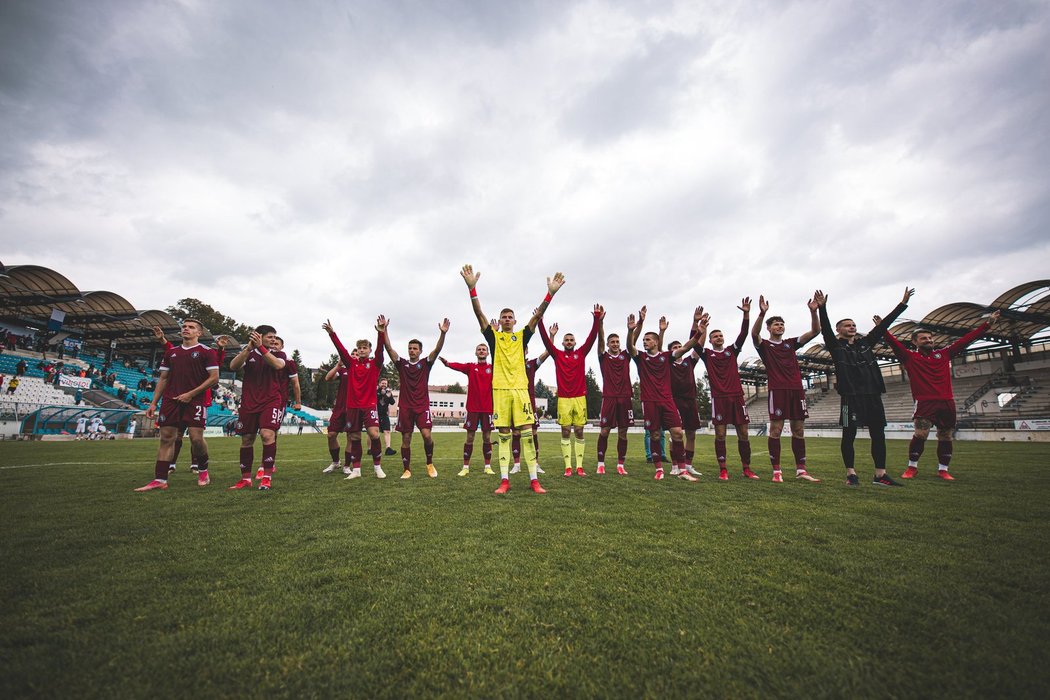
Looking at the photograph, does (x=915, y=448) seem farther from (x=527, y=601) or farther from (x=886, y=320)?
(x=527, y=601)

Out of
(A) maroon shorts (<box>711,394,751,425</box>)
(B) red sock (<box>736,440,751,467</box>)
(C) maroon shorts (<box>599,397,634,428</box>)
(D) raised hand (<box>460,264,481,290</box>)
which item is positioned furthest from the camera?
(C) maroon shorts (<box>599,397,634,428</box>)

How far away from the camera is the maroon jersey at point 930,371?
7543mm

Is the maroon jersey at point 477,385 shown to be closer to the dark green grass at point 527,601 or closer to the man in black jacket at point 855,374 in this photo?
the dark green grass at point 527,601

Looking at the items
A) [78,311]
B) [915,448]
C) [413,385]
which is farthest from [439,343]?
[78,311]

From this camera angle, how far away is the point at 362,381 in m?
8.14

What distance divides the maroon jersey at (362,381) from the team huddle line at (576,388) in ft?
0.07

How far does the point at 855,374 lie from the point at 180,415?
415 inches

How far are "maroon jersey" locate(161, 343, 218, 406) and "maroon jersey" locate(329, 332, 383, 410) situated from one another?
2.06m

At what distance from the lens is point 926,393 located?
764cm

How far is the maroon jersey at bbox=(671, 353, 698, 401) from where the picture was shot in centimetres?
844

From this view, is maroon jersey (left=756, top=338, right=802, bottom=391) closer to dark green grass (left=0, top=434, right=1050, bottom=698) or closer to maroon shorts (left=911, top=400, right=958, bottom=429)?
maroon shorts (left=911, top=400, right=958, bottom=429)

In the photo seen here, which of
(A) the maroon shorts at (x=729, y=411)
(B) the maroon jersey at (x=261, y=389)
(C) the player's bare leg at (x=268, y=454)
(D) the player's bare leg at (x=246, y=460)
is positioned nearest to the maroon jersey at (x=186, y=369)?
(B) the maroon jersey at (x=261, y=389)

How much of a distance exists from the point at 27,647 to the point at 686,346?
8082 mm

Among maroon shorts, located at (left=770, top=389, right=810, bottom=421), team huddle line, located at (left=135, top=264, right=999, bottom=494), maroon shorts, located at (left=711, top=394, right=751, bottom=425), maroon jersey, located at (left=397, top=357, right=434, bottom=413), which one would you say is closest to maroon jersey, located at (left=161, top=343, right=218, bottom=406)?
team huddle line, located at (left=135, top=264, right=999, bottom=494)
